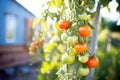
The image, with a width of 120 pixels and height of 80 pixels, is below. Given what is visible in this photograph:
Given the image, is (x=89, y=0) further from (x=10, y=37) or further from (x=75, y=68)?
(x=10, y=37)

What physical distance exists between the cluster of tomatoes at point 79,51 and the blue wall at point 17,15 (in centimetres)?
630

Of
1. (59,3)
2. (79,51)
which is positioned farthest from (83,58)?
(59,3)

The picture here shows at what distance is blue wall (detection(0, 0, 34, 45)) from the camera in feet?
24.7

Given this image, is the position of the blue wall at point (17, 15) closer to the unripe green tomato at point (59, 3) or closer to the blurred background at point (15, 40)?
the blurred background at point (15, 40)

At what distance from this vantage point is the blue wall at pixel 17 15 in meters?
7.52

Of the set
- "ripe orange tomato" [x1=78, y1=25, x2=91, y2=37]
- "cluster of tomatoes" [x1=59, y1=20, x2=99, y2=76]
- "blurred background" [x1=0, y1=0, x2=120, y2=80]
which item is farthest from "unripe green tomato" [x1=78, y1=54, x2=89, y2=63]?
"blurred background" [x1=0, y1=0, x2=120, y2=80]

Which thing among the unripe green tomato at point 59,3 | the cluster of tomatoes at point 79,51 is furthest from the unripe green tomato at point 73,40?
the unripe green tomato at point 59,3

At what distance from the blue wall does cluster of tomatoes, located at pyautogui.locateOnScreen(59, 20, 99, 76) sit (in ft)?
20.7

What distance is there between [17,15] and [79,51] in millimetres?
7133

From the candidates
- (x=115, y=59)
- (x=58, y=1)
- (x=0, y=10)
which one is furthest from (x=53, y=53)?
(x=0, y=10)

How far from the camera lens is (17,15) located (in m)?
8.25

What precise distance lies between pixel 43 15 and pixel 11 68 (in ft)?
21.1

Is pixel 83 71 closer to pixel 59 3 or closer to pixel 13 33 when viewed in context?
pixel 59 3

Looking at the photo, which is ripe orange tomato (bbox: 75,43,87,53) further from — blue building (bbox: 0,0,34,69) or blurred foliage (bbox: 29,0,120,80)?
blue building (bbox: 0,0,34,69)
